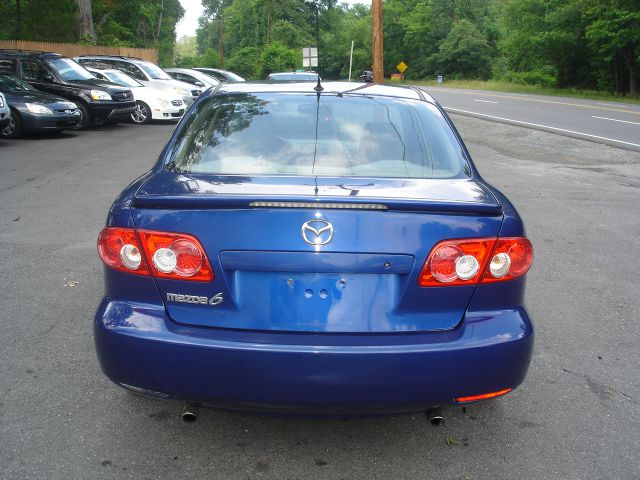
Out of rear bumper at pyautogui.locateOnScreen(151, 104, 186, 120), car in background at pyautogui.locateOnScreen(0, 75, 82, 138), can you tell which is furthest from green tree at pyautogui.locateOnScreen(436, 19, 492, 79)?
car in background at pyautogui.locateOnScreen(0, 75, 82, 138)

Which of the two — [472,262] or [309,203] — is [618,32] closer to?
[472,262]

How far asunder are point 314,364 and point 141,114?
18.5 m

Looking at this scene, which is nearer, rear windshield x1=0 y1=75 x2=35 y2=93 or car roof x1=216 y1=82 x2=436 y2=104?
car roof x1=216 y1=82 x2=436 y2=104

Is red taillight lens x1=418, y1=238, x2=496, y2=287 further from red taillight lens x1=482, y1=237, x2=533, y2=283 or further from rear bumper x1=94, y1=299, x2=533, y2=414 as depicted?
A: rear bumper x1=94, y1=299, x2=533, y2=414

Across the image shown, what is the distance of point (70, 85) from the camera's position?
17391mm

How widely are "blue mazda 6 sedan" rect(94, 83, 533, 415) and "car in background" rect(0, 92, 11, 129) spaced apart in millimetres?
12388

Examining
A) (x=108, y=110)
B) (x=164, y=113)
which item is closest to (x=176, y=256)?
(x=108, y=110)

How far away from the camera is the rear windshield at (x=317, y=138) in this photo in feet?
11.2

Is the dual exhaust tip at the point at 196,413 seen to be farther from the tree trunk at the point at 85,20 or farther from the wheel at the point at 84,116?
the tree trunk at the point at 85,20

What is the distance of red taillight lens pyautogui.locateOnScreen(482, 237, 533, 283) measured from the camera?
9.33 ft

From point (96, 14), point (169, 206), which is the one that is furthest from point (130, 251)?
point (96, 14)

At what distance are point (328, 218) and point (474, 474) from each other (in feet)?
4.17

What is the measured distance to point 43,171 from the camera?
1105 cm

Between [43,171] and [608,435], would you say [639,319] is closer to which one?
[608,435]
